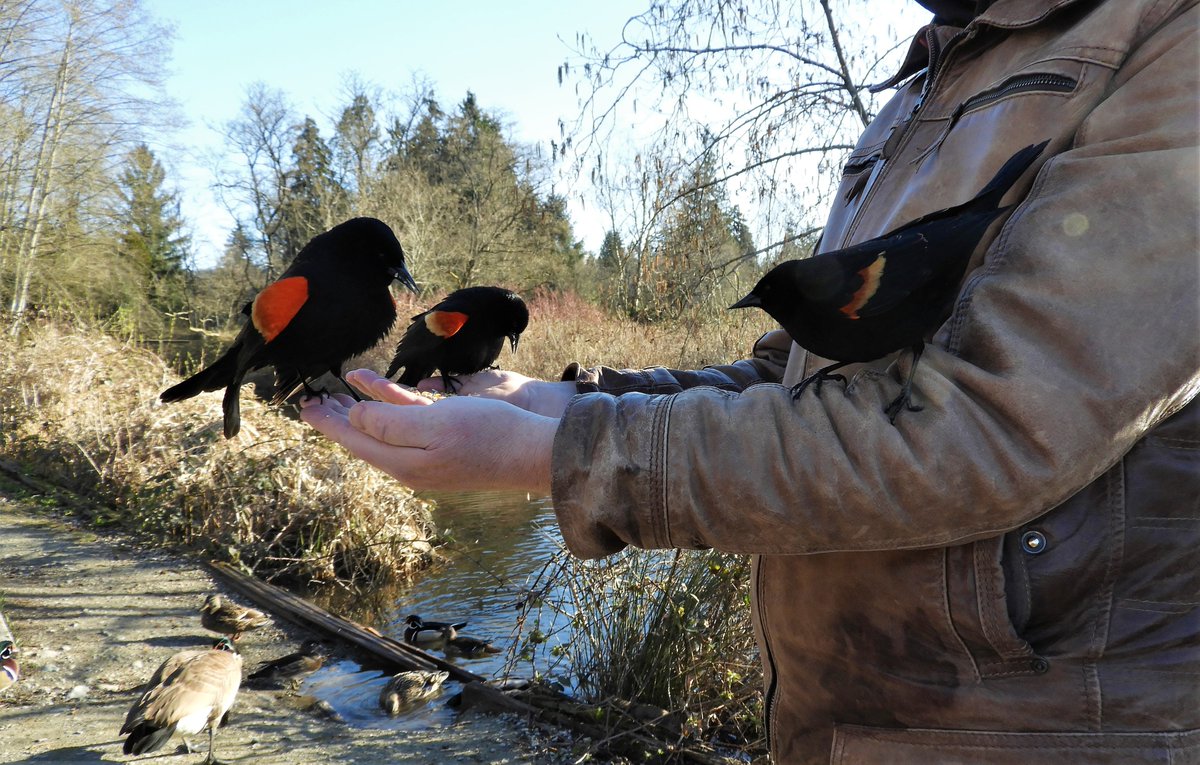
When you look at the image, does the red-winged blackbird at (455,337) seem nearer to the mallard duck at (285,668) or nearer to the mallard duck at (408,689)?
the mallard duck at (408,689)

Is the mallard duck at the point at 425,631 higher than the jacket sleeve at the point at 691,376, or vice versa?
the jacket sleeve at the point at 691,376

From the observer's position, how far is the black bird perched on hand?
4.46 feet

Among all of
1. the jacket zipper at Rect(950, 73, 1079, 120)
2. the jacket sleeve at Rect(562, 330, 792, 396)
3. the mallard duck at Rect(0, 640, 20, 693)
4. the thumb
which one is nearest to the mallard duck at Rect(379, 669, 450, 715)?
the mallard duck at Rect(0, 640, 20, 693)

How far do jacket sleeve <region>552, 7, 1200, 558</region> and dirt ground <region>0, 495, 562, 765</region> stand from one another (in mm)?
3663

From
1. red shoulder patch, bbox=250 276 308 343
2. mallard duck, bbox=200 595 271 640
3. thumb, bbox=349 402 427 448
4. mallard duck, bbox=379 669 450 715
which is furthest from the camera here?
mallard duck, bbox=200 595 271 640

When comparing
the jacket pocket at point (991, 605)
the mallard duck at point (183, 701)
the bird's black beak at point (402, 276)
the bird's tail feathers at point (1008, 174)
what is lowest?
the mallard duck at point (183, 701)

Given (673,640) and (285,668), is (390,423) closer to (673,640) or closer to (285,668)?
(673,640)

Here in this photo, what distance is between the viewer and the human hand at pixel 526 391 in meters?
2.21

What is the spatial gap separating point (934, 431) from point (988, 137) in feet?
1.77

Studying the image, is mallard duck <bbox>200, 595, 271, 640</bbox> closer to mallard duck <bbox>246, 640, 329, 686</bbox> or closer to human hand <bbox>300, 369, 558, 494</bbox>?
mallard duck <bbox>246, 640, 329, 686</bbox>

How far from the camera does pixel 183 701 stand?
4270 mm

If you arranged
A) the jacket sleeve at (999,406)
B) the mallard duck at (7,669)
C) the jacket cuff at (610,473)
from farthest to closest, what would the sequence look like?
the mallard duck at (7,669) → the jacket cuff at (610,473) → the jacket sleeve at (999,406)

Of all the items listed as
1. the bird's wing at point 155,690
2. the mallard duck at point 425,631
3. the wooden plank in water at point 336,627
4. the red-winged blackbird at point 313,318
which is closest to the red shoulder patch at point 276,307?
the red-winged blackbird at point 313,318

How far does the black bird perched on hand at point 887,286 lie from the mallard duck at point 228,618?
620 cm
